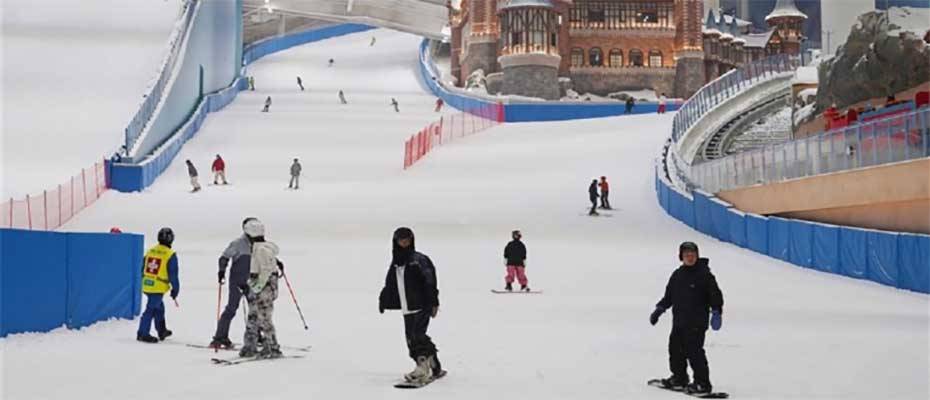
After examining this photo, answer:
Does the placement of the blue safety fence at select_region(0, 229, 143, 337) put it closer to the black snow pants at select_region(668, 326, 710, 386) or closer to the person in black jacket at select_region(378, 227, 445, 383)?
the person in black jacket at select_region(378, 227, 445, 383)

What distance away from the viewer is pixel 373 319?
42.1 ft

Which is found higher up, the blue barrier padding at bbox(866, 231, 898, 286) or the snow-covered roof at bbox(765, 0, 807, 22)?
the snow-covered roof at bbox(765, 0, 807, 22)

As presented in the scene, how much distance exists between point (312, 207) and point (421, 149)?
13123 millimetres

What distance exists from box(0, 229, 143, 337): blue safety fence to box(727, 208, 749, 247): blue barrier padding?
1399 centimetres

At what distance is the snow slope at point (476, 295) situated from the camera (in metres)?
8.48

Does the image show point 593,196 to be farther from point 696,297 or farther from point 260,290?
point 696,297

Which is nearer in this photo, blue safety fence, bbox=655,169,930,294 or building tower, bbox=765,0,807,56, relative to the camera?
blue safety fence, bbox=655,169,930,294

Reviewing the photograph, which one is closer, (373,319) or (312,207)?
(373,319)

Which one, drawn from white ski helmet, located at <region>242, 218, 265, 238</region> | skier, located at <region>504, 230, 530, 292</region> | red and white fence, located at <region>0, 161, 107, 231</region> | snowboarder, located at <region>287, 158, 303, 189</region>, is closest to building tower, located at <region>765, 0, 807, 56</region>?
snowboarder, located at <region>287, 158, 303, 189</region>

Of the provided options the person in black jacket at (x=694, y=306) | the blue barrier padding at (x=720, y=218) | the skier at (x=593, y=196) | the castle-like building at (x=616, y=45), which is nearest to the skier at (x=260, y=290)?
the person in black jacket at (x=694, y=306)

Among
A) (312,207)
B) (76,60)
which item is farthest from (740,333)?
(76,60)

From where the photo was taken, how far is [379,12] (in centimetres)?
8925

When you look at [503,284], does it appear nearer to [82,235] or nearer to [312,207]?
[82,235]

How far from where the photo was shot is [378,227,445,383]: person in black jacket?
813 cm
